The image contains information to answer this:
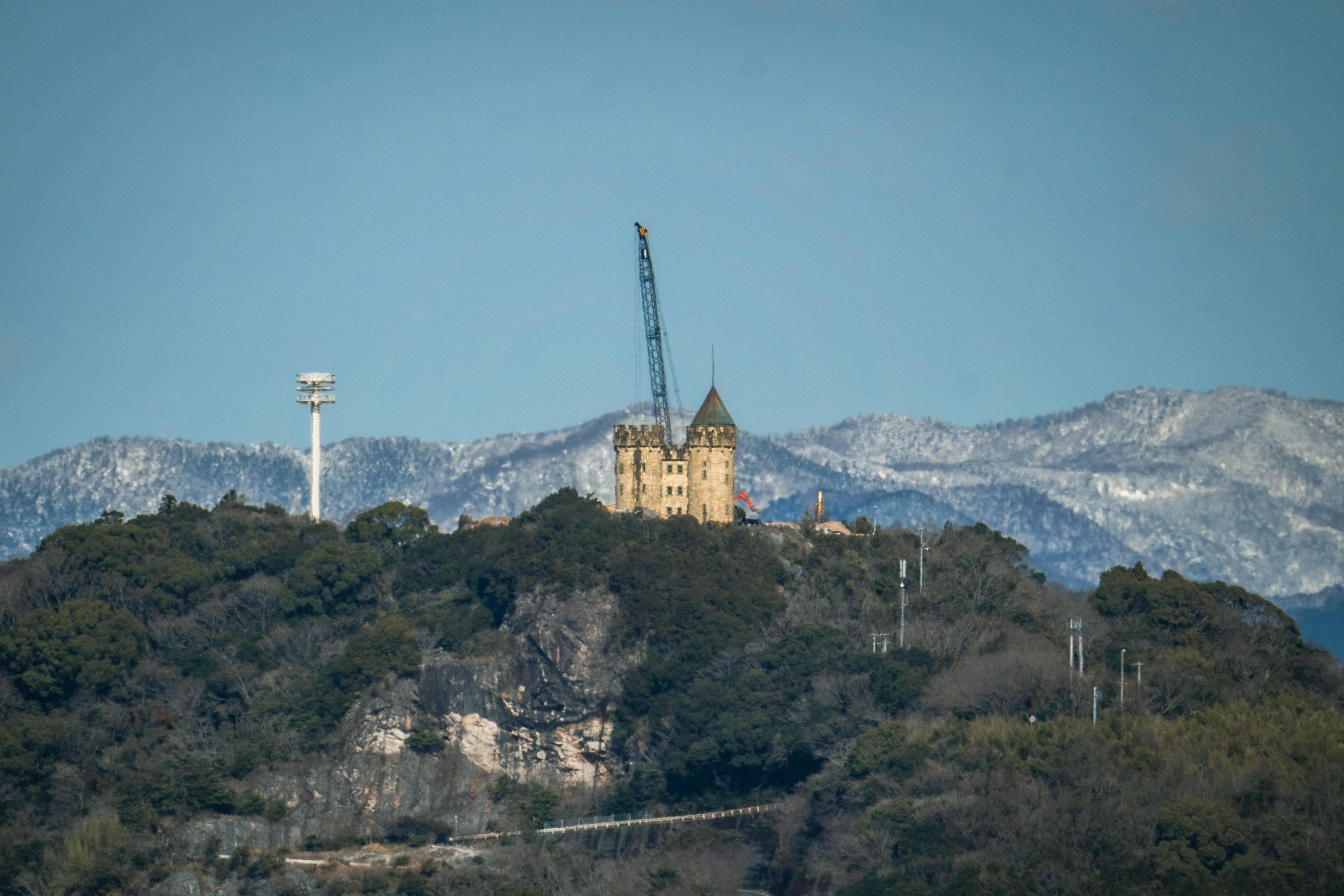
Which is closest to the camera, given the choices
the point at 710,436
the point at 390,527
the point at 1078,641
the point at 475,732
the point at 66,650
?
the point at 1078,641

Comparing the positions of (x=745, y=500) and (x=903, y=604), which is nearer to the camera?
(x=903, y=604)

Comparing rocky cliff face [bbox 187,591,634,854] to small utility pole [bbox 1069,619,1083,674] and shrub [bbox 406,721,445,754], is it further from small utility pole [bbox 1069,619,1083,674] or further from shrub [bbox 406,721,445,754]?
small utility pole [bbox 1069,619,1083,674]

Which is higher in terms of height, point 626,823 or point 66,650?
point 66,650

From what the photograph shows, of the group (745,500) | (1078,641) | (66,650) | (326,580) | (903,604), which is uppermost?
(745,500)

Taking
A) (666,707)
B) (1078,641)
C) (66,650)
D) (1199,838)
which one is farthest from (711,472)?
(1199,838)

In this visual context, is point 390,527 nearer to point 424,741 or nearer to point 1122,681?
point 424,741

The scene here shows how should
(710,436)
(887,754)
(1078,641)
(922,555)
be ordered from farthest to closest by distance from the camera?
(710,436) < (922,555) < (1078,641) < (887,754)

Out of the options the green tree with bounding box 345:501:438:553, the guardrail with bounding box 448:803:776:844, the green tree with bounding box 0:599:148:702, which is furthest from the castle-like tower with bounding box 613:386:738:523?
the green tree with bounding box 0:599:148:702
